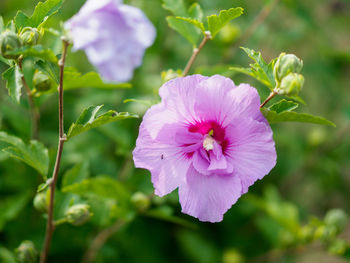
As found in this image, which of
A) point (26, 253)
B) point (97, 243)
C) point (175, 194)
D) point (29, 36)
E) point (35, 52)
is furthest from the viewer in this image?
point (97, 243)

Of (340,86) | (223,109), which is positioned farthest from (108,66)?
(340,86)

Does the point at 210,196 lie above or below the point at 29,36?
below

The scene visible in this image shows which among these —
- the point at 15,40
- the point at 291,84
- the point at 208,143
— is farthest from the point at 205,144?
the point at 15,40

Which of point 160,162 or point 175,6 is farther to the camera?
point 175,6

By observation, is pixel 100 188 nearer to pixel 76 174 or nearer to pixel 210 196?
pixel 76 174

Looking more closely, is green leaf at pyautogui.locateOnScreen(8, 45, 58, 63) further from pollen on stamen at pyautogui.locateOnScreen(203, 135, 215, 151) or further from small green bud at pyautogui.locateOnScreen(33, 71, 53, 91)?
pollen on stamen at pyautogui.locateOnScreen(203, 135, 215, 151)
